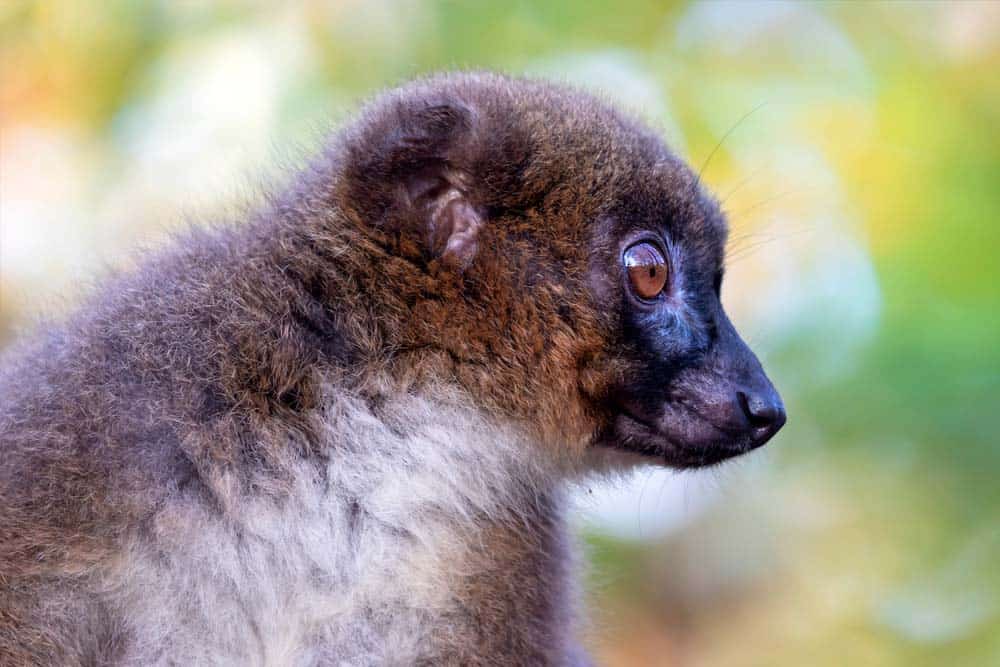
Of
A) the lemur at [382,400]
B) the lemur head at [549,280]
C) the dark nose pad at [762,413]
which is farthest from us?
the dark nose pad at [762,413]

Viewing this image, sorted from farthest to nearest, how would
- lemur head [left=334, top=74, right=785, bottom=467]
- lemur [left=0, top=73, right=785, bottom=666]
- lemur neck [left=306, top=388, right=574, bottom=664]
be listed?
lemur head [left=334, top=74, right=785, bottom=467] < lemur neck [left=306, top=388, right=574, bottom=664] < lemur [left=0, top=73, right=785, bottom=666]

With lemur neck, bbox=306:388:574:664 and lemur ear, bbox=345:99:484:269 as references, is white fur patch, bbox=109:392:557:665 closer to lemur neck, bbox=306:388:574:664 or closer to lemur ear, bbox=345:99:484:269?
lemur neck, bbox=306:388:574:664

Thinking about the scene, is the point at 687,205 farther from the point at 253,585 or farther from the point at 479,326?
the point at 253,585

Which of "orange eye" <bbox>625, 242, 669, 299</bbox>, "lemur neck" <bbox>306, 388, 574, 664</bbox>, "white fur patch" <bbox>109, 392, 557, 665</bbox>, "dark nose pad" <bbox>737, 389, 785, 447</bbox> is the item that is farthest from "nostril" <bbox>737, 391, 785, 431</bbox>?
"white fur patch" <bbox>109, 392, 557, 665</bbox>

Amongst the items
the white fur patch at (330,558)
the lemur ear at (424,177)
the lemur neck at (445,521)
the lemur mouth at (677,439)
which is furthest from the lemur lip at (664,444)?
the lemur ear at (424,177)

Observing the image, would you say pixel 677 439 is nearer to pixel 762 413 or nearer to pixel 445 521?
pixel 762 413

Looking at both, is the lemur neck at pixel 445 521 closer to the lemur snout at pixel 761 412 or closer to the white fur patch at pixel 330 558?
the white fur patch at pixel 330 558
